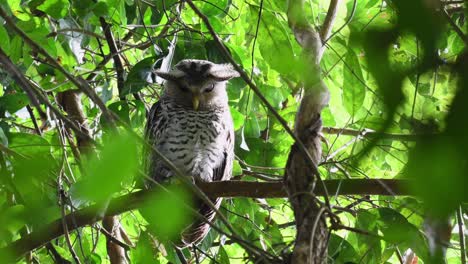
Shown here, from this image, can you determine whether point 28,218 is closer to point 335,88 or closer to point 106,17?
point 106,17

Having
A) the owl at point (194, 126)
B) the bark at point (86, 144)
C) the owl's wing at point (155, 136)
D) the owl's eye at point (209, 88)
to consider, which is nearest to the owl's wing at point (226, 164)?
the owl at point (194, 126)

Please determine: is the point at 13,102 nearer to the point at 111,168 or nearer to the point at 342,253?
the point at 342,253

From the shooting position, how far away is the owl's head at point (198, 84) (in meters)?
3.07

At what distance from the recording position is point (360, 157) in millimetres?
555

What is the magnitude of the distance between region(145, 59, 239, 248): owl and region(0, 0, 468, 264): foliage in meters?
0.12

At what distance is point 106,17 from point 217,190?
2.61ft

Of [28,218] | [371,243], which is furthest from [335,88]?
[28,218]

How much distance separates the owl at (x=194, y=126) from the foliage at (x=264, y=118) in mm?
118

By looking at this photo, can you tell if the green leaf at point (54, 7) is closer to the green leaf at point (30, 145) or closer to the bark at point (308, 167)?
the green leaf at point (30, 145)

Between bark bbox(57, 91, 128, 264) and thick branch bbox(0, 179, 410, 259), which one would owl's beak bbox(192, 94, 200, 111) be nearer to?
bark bbox(57, 91, 128, 264)

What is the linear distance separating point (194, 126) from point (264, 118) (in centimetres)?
31

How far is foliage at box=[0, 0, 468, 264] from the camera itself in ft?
1.70

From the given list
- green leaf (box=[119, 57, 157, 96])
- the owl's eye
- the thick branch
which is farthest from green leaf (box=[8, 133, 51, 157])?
the owl's eye

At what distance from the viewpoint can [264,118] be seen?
297 centimetres
